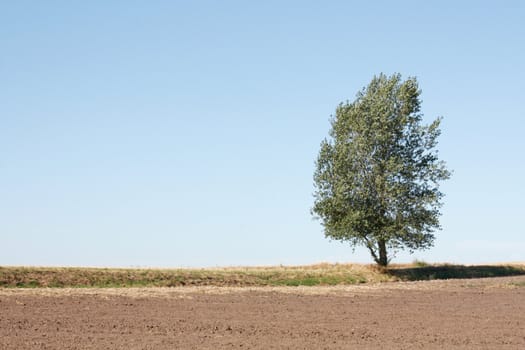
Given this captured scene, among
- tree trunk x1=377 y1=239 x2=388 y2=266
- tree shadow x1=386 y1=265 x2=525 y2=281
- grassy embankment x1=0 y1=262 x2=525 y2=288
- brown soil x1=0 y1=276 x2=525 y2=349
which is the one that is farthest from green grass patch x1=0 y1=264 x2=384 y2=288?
brown soil x1=0 y1=276 x2=525 y2=349

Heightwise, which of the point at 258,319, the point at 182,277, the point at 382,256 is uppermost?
the point at 382,256

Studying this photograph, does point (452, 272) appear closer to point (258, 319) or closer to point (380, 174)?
point (380, 174)

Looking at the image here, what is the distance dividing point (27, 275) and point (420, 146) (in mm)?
33767

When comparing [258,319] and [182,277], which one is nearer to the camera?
[258,319]

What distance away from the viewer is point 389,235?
57750mm

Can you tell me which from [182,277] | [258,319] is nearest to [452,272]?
[182,277]

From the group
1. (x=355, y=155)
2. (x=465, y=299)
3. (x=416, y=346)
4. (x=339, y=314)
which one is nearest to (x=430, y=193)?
(x=355, y=155)

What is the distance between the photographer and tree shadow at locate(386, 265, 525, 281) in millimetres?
58841

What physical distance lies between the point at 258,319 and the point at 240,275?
2257 cm

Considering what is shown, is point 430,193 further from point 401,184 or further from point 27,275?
point 27,275

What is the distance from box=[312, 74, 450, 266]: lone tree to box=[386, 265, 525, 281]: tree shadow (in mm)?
2258

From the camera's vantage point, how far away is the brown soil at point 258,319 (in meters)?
23.5

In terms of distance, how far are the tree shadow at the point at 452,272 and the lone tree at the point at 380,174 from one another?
2.26 metres

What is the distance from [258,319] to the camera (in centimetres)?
2939
